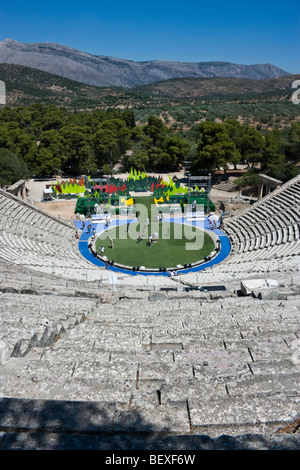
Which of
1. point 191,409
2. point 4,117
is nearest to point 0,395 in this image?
point 191,409

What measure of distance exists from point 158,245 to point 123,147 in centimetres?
2574

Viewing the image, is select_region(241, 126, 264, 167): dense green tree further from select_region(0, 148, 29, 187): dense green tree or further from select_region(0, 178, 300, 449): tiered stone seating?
select_region(0, 178, 300, 449): tiered stone seating

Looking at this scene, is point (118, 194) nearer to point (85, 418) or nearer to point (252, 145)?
point (252, 145)

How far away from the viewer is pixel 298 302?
814 cm

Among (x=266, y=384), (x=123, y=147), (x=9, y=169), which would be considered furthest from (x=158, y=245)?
(x=123, y=147)

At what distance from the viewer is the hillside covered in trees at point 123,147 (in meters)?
33.2

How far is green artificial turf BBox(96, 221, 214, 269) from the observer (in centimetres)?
2025

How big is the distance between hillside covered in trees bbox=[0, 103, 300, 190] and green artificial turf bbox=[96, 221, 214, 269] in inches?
511

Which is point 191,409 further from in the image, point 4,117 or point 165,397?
point 4,117

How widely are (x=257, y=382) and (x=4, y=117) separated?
172ft

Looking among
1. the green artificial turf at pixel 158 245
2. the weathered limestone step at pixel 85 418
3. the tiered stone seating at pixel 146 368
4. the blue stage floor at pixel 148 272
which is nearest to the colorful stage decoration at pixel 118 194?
the blue stage floor at pixel 148 272

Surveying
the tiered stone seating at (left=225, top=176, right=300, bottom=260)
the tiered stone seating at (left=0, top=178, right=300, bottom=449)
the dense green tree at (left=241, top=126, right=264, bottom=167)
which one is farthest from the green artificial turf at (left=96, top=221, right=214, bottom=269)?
the dense green tree at (left=241, top=126, right=264, bottom=167)

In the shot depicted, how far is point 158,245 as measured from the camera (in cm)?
2236

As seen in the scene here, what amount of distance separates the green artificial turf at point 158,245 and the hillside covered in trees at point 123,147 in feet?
42.6
